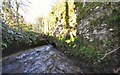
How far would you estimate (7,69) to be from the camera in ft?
12.8

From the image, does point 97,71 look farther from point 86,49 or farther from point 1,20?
point 1,20

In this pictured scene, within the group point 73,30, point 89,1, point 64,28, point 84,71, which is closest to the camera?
point 84,71

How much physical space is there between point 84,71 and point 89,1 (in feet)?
7.35

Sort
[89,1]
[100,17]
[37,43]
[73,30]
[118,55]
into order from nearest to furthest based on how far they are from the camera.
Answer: [118,55] → [100,17] → [89,1] → [73,30] → [37,43]

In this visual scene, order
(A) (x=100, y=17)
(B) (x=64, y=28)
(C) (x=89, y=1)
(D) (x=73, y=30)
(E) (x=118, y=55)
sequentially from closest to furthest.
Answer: (E) (x=118, y=55)
(A) (x=100, y=17)
(C) (x=89, y=1)
(D) (x=73, y=30)
(B) (x=64, y=28)

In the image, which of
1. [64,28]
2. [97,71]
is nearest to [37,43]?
[64,28]

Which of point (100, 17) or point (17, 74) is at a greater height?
point (100, 17)

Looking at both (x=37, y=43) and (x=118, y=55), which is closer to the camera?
(x=118, y=55)

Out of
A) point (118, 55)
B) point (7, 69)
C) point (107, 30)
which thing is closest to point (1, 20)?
point (7, 69)

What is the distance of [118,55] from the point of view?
3.54 meters

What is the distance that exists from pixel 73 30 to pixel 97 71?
204 cm

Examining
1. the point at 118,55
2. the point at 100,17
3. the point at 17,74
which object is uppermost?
the point at 100,17

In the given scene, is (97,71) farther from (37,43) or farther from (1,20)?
(37,43)

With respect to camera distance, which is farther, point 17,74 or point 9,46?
point 9,46
